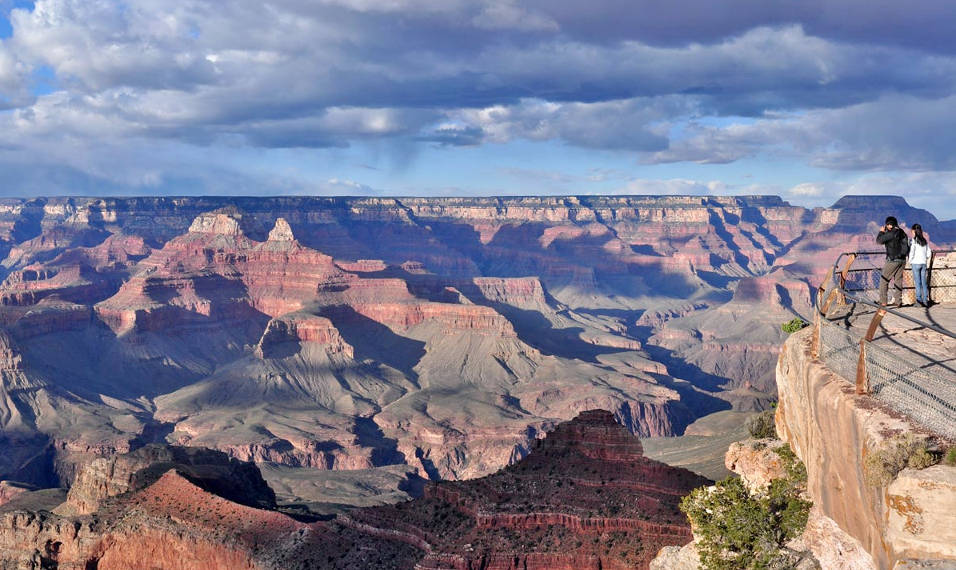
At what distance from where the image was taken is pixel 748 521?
22.8 metres

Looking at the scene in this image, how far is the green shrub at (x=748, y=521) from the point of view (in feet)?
72.5

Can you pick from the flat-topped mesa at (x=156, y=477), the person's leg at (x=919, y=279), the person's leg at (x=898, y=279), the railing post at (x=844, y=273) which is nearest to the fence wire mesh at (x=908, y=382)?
the railing post at (x=844, y=273)

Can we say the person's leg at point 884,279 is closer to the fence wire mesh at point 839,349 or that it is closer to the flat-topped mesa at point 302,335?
the fence wire mesh at point 839,349

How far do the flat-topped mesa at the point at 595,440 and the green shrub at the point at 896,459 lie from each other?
98.5 ft

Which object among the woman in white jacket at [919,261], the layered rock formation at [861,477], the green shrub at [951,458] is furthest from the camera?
the woman in white jacket at [919,261]

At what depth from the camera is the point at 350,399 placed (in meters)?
167

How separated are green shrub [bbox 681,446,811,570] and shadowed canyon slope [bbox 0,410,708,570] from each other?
15886 millimetres

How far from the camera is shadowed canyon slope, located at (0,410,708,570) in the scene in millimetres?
41906

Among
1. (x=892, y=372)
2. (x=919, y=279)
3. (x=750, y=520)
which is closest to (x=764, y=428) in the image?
(x=919, y=279)

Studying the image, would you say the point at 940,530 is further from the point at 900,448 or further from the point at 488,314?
the point at 488,314

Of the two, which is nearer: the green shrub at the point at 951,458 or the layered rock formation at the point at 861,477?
the layered rock formation at the point at 861,477

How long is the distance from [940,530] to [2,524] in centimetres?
5744

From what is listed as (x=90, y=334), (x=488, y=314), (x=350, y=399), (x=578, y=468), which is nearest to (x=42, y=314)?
(x=90, y=334)

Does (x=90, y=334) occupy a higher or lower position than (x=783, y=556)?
lower
